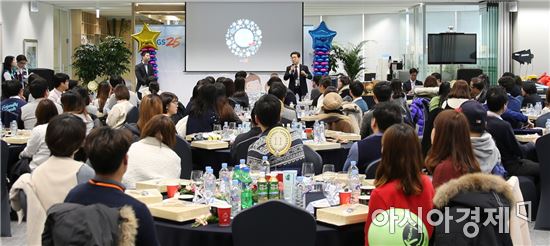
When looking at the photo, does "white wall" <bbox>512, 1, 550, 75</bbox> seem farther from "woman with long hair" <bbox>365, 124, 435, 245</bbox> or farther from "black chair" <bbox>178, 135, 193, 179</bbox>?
"woman with long hair" <bbox>365, 124, 435, 245</bbox>

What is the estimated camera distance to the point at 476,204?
123 inches

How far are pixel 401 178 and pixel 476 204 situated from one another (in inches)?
16.5

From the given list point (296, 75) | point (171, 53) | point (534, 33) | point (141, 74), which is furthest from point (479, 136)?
point (534, 33)

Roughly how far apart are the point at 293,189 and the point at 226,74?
14563mm

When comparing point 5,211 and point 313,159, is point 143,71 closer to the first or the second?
point 5,211

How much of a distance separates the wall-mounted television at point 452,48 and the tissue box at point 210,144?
1232cm

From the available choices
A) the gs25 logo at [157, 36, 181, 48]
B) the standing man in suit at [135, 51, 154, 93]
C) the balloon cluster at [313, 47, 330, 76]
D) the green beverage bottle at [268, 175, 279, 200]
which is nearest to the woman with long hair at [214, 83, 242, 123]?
the green beverage bottle at [268, 175, 279, 200]

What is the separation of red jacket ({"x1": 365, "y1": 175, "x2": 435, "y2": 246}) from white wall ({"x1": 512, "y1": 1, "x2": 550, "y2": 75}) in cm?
1701

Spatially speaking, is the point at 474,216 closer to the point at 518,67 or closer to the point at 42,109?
the point at 42,109

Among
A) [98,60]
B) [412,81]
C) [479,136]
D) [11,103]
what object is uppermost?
[98,60]

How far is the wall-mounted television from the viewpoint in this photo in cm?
1834

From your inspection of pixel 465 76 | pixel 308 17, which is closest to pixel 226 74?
pixel 308 17

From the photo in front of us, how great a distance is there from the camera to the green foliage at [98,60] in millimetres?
18609

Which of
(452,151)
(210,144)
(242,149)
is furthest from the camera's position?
(210,144)
